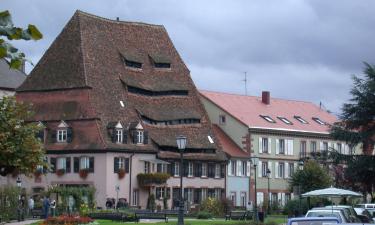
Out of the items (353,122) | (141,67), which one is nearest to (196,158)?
(141,67)

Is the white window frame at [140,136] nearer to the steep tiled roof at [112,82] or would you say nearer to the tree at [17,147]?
the steep tiled roof at [112,82]

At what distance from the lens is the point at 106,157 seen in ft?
267

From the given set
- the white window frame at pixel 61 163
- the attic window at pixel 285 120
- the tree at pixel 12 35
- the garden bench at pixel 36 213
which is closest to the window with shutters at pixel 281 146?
the attic window at pixel 285 120

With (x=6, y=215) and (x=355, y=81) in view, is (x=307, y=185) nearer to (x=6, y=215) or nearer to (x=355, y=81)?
(x=355, y=81)

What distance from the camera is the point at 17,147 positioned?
98.8 feet

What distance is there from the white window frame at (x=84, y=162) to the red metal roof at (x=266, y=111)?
2193 centimetres

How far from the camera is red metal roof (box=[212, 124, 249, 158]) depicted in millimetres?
95963

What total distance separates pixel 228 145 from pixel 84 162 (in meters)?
20.5

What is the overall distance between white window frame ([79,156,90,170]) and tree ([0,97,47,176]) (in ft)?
162

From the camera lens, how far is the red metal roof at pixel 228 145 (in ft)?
315

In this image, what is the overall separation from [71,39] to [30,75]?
506 cm

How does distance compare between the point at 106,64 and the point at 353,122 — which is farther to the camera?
the point at 106,64

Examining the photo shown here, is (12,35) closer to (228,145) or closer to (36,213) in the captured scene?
(36,213)

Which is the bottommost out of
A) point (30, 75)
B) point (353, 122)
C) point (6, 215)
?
point (6, 215)
